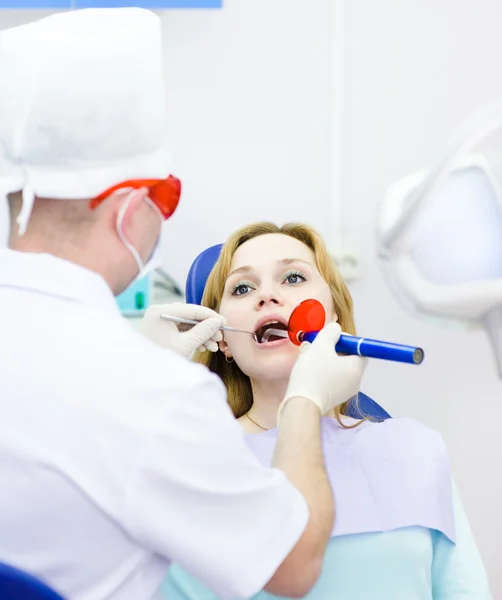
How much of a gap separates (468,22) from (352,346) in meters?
1.72

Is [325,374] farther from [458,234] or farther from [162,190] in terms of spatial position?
[458,234]

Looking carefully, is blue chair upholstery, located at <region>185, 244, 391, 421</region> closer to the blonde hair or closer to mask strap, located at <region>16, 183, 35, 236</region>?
the blonde hair

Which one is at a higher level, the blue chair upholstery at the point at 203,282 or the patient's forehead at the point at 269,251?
the patient's forehead at the point at 269,251

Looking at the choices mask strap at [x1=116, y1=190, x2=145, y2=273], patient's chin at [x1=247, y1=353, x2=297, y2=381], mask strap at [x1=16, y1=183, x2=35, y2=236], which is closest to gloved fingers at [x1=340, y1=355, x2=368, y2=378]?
patient's chin at [x1=247, y1=353, x2=297, y2=381]

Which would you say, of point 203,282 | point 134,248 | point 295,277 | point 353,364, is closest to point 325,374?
point 353,364

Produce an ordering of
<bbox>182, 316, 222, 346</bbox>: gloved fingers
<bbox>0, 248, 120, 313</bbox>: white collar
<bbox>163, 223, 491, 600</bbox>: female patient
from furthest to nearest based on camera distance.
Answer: <bbox>182, 316, 222, 346</bbox>: gloved fingers, <bbox>163, 223, 491, 600</bbox>: female patient, <bbox>0, 248, 120, 313</bbox>: white collar

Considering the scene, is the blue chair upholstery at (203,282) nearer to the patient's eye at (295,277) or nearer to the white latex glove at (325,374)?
the patient's eye at (295,277)

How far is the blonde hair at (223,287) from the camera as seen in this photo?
1733 millimetres

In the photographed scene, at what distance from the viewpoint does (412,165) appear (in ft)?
8.86

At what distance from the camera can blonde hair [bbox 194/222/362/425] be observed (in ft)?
5.69

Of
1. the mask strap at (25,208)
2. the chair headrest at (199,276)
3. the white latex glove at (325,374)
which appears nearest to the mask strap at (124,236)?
the mask strap at (25,208)

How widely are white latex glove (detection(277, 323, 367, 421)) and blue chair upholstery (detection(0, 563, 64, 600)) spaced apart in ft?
1.39

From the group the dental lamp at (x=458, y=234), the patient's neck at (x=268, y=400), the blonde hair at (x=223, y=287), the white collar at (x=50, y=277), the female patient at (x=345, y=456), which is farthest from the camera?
the blonde hair at (x=223, y=287)

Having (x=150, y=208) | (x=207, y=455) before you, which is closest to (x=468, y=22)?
(x=150, y=208)
